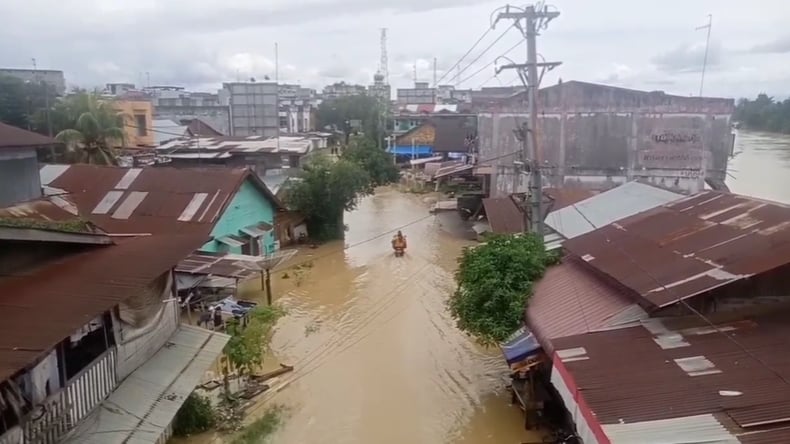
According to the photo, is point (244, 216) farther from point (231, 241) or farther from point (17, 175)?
point (17, 175)

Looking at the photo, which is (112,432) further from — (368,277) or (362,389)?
(368,277)

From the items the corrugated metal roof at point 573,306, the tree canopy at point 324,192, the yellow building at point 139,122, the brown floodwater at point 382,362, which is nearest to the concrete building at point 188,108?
the yellow building at point 139,122

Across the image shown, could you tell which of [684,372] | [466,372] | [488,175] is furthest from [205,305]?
[488,175]

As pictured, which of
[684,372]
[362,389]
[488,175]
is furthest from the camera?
[488,175]


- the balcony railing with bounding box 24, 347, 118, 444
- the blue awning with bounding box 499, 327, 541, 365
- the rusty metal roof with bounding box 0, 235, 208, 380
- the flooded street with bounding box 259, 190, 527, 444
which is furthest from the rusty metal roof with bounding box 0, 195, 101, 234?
the blue awning with bounding box 499, 327, 541, 365

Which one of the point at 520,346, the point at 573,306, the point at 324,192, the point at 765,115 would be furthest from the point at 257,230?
the point at 765,115

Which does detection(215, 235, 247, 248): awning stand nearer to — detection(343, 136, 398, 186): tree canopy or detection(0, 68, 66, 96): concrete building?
detection(343, 136, 398, 186): tree canopy
